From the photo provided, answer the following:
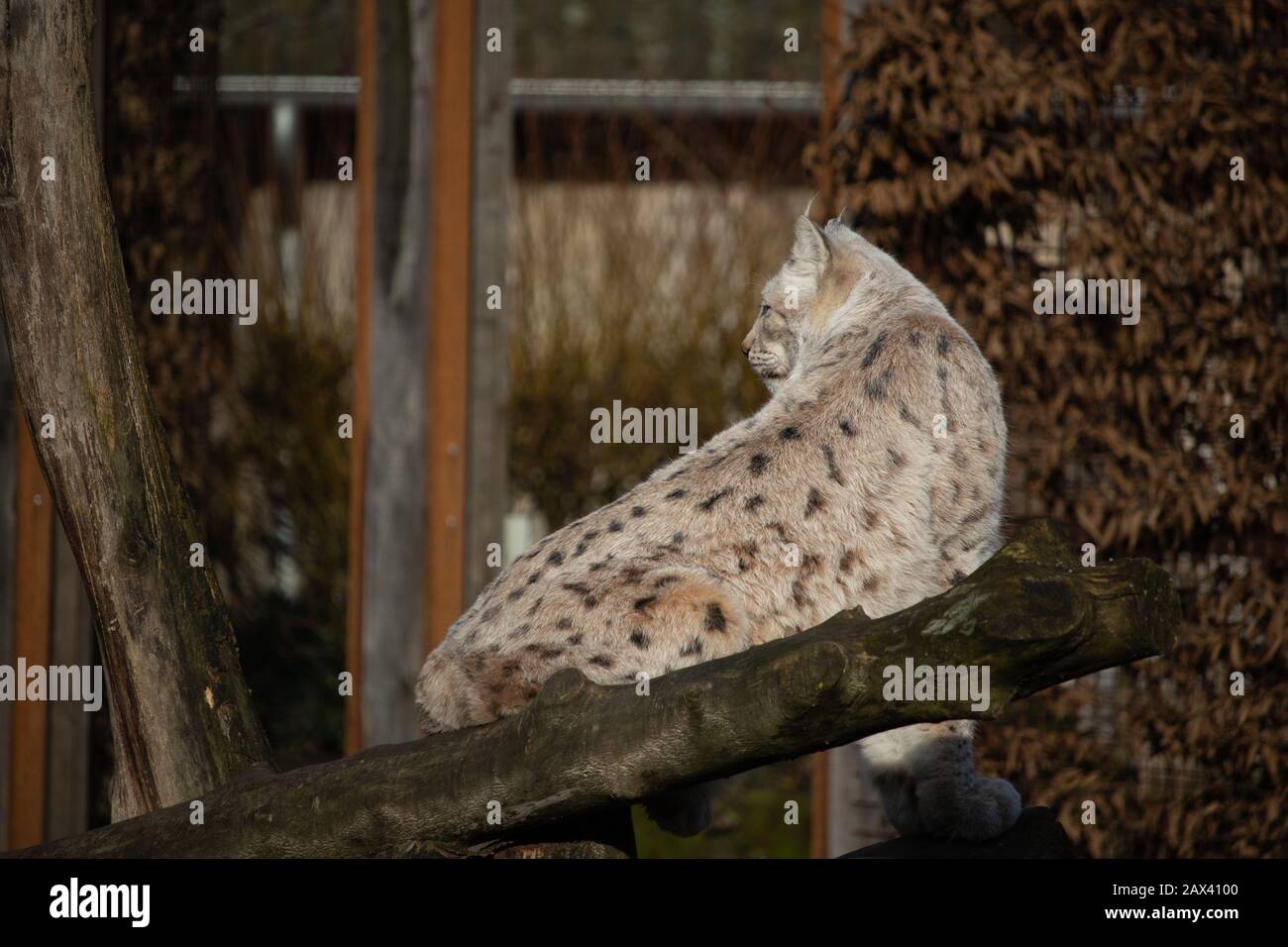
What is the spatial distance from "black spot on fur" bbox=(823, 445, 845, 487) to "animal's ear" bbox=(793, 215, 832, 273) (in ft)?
2.52

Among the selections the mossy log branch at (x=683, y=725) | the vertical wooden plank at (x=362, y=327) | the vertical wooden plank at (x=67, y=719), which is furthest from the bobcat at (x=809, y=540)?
the vertical wooden plank at (x=67, y=719)

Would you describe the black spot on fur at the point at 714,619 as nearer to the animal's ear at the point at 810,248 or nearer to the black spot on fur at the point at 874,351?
the black spot on fur at the point at 874,351

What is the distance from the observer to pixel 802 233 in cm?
391

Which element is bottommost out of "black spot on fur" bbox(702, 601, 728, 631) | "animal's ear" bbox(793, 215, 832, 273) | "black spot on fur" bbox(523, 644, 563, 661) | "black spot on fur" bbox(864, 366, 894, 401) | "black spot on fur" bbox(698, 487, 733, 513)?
"black spot on fur" bbox(523, 644, 563, 661)

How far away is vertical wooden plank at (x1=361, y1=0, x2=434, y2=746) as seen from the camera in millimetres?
5383

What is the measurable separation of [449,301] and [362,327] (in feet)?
1.31

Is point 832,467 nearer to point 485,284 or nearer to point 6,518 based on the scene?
point 485,284

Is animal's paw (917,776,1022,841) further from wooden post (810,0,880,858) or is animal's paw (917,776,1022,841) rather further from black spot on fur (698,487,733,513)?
wooden post (810,0,880,858)

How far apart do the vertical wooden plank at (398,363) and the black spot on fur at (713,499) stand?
233cm

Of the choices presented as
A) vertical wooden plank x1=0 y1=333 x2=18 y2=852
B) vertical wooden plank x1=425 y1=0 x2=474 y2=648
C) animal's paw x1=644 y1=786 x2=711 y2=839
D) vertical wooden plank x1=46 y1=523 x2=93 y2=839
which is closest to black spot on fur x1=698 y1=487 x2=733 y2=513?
animal's paw x1=644 y1=786 x2=711 y2=839

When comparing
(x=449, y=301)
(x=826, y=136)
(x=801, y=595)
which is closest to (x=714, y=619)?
(x=801, y=595)

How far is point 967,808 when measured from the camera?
3.61m
